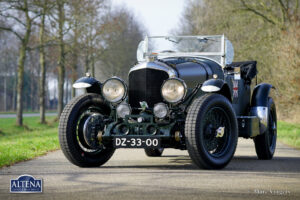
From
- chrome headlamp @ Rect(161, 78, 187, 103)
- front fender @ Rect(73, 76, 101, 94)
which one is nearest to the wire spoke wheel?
chrome headlamp @ Rect(161, 78, 187, 103)

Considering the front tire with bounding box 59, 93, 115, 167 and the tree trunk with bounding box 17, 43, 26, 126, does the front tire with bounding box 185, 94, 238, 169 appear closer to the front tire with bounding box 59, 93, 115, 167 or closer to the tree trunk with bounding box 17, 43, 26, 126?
the front tire with bounding box 59, 93, 115, 167

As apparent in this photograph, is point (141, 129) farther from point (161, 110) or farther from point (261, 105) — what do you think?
point (261, 105)

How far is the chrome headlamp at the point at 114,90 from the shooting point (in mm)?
8117

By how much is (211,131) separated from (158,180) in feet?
5.65

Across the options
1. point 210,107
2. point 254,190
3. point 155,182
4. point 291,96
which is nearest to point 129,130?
point 210,107

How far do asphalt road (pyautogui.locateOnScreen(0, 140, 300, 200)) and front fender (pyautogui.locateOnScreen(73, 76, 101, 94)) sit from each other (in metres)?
1.20

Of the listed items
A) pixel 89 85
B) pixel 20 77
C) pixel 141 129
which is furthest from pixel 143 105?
pixel 20 77

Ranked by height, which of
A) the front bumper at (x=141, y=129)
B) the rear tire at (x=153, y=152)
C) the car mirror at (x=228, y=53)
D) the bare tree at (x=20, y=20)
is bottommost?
the rear tire at (x=153, y=152)

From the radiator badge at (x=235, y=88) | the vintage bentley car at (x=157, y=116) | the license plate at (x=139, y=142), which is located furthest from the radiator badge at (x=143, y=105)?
the radiator badge at (x=235, y=88)

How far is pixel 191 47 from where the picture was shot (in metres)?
10.3

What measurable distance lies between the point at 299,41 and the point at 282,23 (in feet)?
17.4

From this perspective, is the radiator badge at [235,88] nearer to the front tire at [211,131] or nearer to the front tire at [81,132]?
the front tire at [211,131]

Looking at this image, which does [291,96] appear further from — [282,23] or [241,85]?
[241,85]

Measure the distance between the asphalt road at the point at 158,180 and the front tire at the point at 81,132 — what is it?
0.19 m
